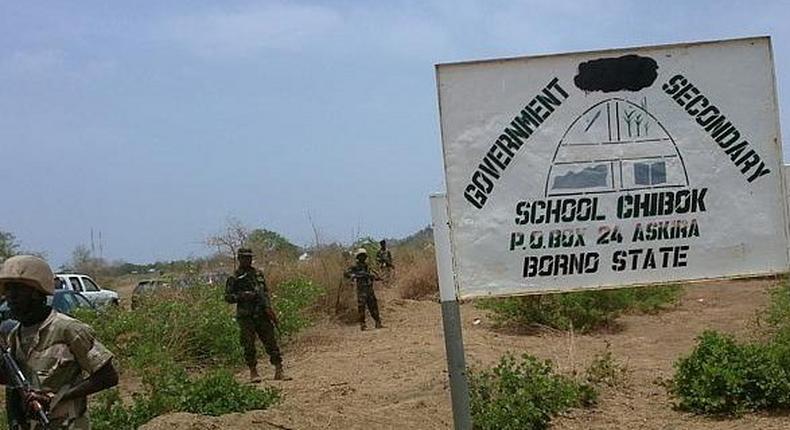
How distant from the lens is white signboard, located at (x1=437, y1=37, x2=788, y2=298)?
4672 millimetres

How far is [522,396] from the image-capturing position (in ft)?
23.9

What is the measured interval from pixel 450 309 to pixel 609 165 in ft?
3.39

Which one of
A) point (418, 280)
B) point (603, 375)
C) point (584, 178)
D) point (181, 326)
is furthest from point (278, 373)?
point (418, 280)

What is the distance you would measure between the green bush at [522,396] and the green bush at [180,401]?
1936 mm

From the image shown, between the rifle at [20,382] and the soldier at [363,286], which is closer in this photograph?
the rifle at [20,382]

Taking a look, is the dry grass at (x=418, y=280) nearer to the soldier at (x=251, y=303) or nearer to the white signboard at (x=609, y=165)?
the soldier at (x=251, y=303)

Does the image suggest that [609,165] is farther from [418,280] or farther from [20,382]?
[418,280]

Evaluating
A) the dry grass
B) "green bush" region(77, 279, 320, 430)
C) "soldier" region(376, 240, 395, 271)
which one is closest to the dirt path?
"green bush" region(77, 279, 320, 430)

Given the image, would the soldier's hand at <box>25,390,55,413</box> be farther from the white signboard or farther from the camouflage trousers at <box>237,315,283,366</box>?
the camouflage trousers at <box>237,315,283,366</box>

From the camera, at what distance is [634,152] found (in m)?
4.71

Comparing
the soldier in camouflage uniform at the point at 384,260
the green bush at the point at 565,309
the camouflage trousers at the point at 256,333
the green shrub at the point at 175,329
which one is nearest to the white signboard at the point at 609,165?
the camouflage trousers at the point at 256,333

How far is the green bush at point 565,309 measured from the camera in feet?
46.7

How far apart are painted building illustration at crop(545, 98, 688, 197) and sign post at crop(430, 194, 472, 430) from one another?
0.54m

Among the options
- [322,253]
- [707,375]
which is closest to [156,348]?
[707,375]
